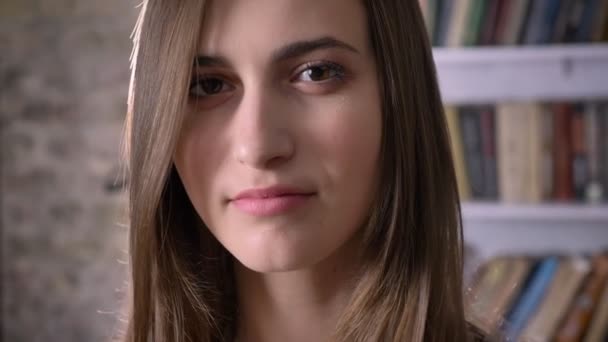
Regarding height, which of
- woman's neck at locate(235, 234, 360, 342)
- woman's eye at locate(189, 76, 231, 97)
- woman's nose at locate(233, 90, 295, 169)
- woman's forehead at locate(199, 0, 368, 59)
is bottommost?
woman's neck at locate(235, 234, 360, 342)

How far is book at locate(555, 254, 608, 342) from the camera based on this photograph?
179cm

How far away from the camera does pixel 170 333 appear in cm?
91

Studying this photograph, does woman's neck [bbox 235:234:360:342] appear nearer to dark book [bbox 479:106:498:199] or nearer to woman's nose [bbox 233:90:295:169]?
woman's nose [bbox 233:90:295:169]

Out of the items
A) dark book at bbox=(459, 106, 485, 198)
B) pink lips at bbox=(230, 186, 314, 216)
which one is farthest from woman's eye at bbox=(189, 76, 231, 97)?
dark book at bbox=(459, 106, 485, 198)

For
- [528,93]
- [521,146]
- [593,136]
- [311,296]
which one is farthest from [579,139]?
[311,296]

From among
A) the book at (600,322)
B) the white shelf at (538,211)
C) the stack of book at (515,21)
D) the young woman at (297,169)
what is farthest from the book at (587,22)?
the young woman at (297,169)

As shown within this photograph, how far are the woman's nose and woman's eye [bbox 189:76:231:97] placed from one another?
5 cm

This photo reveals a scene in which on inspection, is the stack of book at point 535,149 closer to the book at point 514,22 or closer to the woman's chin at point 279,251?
the book at point 514,22

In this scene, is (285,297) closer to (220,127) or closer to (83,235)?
(220,127)

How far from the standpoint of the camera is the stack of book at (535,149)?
184 cm

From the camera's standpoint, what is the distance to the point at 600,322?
70.6 inches

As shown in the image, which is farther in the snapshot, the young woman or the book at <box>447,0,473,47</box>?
the book at <box>447,0,473,47</box>

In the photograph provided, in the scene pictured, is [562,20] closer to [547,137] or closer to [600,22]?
[600,22]

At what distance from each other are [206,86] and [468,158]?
4.16 feet
